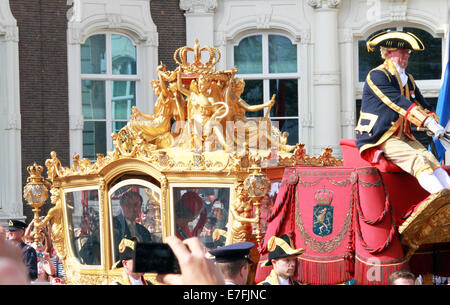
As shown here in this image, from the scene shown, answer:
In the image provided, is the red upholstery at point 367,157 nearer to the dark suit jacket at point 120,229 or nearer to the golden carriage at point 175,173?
the golden carriage at point 175,173

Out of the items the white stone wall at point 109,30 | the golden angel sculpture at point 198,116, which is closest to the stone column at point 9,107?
the white stone wall at point 109,30

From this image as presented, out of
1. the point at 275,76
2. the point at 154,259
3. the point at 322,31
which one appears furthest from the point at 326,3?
the point at 154,259

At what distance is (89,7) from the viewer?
758 inches

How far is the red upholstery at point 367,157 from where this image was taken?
7133 mm

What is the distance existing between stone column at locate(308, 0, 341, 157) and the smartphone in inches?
638

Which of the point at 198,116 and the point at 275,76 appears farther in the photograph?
the point at 275,76

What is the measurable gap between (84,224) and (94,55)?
34.3 feet

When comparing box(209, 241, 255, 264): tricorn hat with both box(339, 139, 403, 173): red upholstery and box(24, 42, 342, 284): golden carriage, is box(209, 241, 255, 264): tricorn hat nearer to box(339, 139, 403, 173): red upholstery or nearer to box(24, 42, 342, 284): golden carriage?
box(339, 139, 403, 173): red upholstery

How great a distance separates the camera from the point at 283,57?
20250 millimetres

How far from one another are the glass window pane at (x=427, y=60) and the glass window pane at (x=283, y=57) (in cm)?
253

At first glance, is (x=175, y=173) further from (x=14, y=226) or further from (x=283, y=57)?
(x=283, y=57)

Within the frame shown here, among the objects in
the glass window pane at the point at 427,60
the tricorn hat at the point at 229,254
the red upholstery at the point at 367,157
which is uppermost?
the glass window pane at the point at 427,60

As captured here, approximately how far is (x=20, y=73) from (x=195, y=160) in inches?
418
